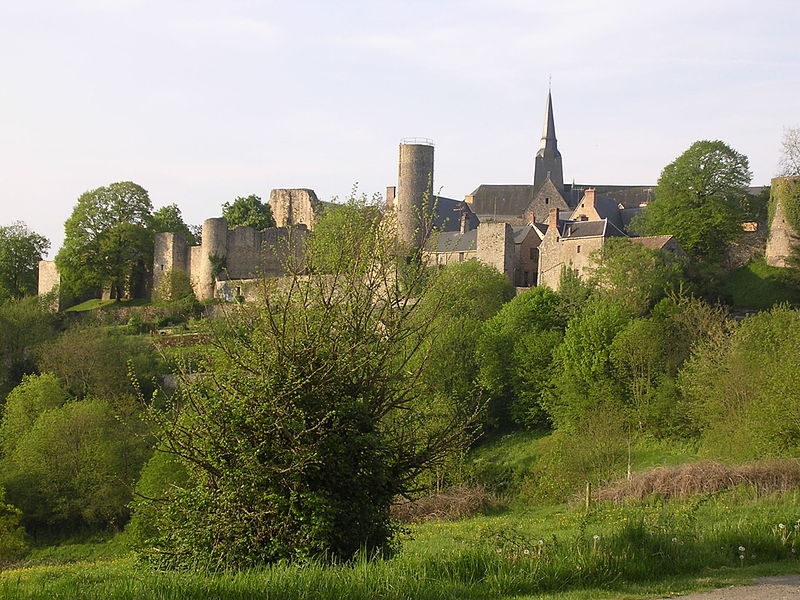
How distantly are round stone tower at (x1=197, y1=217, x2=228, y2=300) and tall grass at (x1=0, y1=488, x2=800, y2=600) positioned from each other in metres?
40.4

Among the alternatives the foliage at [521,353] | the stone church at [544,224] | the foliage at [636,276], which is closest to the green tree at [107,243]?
the stone church at [544,224]

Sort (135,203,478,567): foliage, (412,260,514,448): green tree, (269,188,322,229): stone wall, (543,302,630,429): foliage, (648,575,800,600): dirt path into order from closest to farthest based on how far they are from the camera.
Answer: (648,575,800,600): dirt path
(135,203,478,567): foliage
(543,302,630,429): foliage
(412,260,514,448): green tree
(269,188,322,229): stone wall

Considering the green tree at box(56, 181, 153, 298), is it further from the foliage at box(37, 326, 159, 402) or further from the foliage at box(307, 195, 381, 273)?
the foliage at box(307, 195, 381, 273)

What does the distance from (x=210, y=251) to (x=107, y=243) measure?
5.80 meters

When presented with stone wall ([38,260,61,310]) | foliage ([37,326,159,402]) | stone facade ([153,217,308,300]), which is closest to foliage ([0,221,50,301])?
stone wall ([38,260,61,310])

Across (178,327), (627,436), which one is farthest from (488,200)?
(627,436)

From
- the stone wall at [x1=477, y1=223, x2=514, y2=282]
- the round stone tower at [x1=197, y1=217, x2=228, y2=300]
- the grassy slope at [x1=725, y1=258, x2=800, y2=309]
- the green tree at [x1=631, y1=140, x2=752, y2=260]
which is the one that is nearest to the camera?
the grassy slope at [x1=725, y1=258, x2=800, y2=309]

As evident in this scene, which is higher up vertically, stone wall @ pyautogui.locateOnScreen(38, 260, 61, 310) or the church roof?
the church roof

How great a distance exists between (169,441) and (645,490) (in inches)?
410

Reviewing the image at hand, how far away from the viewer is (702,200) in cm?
4478

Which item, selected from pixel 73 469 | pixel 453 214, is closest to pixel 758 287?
pixel 453 214

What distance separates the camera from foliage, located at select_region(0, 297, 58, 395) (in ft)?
137

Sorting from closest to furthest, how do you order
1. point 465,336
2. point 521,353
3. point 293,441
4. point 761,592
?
1. point 761,592
2. point 293,441
3. point 521,353
4. point 465,336

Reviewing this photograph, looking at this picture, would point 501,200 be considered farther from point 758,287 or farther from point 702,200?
point 758,287
